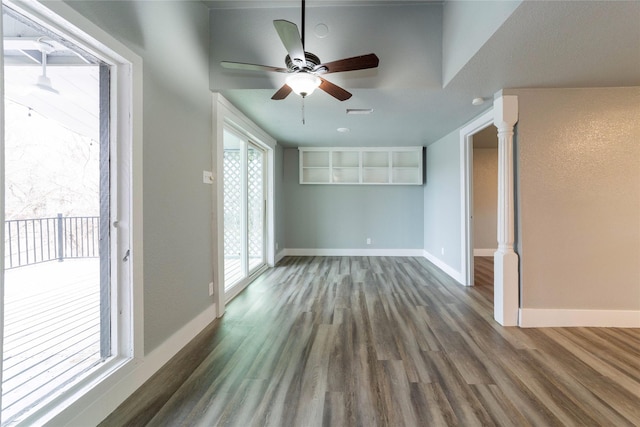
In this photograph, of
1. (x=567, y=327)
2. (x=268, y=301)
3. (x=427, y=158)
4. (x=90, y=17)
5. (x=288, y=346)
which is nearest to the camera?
(x=90, y=17)

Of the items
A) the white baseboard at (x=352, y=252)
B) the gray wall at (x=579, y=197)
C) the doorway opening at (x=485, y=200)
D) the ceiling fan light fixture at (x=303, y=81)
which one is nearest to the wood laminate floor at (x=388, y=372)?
the gray wall at (x=579, y=197)

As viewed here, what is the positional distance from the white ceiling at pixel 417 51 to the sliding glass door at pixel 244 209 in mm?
1110

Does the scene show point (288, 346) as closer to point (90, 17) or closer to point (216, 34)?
point (90, 17)

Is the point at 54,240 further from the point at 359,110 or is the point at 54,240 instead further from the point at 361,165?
the point at 361,165

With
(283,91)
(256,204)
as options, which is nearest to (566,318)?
(283,91)

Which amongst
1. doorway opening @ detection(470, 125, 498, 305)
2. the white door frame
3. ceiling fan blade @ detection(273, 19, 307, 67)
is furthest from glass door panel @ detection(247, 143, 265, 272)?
doorway opening @ detection(470, 125, 498, 305)

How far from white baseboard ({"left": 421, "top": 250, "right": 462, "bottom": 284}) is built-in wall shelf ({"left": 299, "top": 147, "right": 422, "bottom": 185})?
1.51m

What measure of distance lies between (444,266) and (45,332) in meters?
4.92

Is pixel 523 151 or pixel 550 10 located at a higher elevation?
pixel 550 10

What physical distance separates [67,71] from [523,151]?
11.7ft

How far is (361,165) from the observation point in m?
5.61

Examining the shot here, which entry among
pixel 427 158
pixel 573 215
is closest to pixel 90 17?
pixel 573 215

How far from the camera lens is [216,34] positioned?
8.55ft

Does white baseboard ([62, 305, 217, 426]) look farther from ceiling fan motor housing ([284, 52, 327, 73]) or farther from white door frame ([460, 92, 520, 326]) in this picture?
white door frame ([460, 92, 520, 326])
